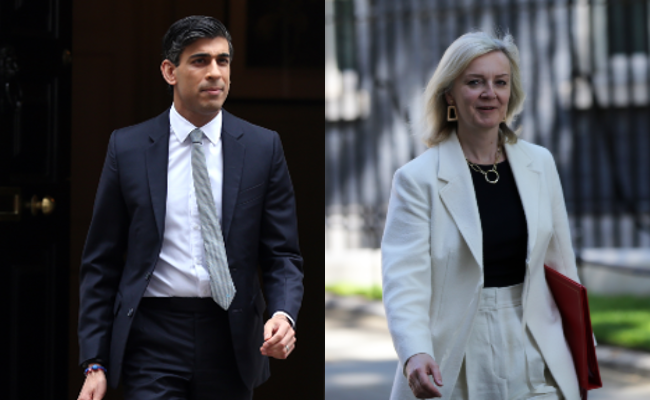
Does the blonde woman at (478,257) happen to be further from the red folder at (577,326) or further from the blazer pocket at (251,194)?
the blazer pocket at (251,194)

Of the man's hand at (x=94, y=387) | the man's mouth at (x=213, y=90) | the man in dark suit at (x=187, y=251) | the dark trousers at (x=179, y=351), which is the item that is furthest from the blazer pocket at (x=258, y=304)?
the man's mouth at (x=213, y=90)

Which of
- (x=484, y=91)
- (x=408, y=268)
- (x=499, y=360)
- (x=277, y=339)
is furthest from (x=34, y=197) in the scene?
(x=499, y=360)

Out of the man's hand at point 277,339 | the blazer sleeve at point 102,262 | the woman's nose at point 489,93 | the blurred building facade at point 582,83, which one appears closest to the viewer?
the man's hand at point 277,339

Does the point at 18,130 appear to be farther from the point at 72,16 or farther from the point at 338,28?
the point at 338,28

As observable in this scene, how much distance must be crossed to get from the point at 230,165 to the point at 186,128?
0.19 metres

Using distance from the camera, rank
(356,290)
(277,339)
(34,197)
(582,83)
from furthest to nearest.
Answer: (356,290) → (582,83) → (34,197) → (277,339)

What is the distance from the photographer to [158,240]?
254 centimetres

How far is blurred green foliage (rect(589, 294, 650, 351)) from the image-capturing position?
22.4 ft

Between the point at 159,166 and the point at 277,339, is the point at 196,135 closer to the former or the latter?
the point at 159,166

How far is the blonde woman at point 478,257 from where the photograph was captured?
8.54 feet

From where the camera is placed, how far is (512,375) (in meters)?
2.60

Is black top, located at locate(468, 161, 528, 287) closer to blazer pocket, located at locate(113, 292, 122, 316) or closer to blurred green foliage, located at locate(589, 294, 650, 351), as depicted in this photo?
blazer pocket, located at locate(113, 292, 122, 316)

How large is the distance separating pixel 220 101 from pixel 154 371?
848mm

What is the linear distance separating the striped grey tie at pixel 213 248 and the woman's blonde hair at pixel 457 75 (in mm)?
830
